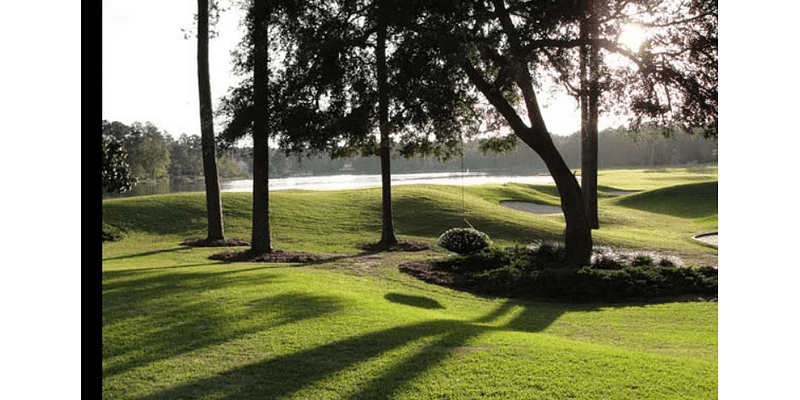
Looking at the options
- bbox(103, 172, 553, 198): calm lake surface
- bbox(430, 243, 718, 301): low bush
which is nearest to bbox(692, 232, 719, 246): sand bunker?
bbox(430, 243, 718, 301): low bush

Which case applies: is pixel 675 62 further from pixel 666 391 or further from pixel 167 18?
pixel 167 18

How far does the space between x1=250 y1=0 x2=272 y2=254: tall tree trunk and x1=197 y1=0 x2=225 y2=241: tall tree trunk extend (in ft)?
7.91

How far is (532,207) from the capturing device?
31.1 meters

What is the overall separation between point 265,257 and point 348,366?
10.0m

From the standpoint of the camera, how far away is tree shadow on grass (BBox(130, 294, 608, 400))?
16.8 feet

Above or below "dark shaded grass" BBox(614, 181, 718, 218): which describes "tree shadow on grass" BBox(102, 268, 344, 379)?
below

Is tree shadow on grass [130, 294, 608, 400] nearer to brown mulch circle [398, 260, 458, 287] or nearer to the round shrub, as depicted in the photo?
brown mulch circle [398, 260, 458, 287]

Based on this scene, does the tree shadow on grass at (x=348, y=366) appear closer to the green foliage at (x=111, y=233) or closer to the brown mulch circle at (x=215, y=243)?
the brown mulch circle at (x=215, y=243)

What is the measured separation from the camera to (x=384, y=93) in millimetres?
11133

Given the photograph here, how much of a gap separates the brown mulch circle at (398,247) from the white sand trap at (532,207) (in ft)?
42.1

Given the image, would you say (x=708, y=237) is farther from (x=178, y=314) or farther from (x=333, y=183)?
(x=333, y=183)

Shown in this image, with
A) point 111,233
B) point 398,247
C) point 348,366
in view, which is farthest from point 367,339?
point 111,233

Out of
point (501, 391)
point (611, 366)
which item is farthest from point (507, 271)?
point (501, 391)
